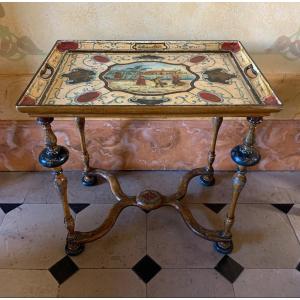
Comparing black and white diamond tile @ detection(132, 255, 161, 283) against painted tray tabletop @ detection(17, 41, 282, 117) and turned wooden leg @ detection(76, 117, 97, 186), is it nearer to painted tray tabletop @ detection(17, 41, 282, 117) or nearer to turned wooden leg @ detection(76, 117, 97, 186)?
turned wooden leg @ detection(76, 117, 97, 186)

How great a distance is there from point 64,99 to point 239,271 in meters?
1.00

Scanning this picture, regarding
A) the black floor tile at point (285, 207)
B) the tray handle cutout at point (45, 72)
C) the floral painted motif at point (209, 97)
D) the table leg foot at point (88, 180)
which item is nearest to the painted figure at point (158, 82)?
the floral painted motif at point (209, 97)

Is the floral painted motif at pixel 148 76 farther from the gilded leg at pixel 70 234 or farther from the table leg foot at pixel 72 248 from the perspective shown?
the table leg foot at pixel 72 248

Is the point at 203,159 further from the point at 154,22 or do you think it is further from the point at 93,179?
the point at 154,22

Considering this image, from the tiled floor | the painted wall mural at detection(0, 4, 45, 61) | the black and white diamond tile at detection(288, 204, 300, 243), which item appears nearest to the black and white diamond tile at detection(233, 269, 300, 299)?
the tiled floor

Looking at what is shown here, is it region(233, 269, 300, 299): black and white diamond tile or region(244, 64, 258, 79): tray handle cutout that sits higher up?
region(244, 64, 258, 79): tray handle cutout

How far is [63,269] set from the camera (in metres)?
1.38

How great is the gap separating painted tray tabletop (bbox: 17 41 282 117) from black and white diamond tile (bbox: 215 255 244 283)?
719 mm

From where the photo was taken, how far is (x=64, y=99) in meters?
1.07

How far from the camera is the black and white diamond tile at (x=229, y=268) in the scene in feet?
4.46

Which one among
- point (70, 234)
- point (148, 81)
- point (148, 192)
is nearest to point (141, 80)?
point (148, 81)

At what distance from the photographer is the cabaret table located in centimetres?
102

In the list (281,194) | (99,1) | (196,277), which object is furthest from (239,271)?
(99,1)

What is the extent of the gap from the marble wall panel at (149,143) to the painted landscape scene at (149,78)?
0.49 meters
